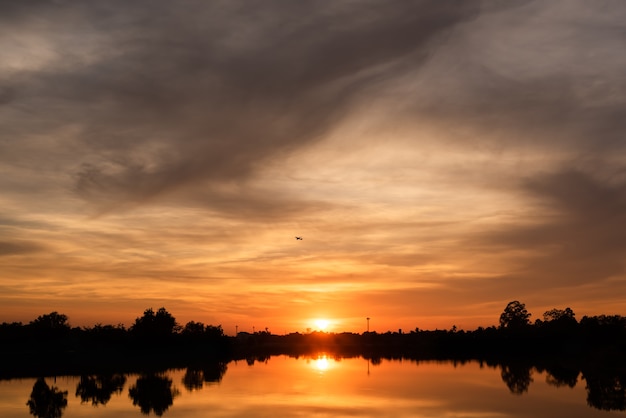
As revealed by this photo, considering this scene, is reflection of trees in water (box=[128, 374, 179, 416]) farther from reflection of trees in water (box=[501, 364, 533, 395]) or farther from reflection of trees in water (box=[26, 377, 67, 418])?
reflection of trees in water (box=[501, 364, 533, 395])

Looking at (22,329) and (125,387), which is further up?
(22,329)

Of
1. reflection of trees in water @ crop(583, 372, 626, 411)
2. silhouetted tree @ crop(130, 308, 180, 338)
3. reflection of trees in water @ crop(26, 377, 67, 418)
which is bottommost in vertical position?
reflection of trees in water @ crop(26, 377, 67, 418)

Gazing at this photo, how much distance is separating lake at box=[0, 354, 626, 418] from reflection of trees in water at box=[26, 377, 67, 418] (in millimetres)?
95

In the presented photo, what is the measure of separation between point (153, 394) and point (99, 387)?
11953mm

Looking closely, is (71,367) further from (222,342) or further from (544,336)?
(544,336)

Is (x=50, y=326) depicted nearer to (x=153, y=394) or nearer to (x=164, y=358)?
(x=164, y=358)

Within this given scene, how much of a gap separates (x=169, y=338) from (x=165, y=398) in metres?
109

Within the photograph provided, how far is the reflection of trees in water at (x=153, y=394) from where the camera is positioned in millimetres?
61544

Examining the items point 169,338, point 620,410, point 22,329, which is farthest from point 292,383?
point 22,329

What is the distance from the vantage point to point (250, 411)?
58.2 m

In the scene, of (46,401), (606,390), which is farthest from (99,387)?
(606,390)

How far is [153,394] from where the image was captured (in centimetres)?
7225

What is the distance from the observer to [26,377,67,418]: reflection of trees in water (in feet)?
189

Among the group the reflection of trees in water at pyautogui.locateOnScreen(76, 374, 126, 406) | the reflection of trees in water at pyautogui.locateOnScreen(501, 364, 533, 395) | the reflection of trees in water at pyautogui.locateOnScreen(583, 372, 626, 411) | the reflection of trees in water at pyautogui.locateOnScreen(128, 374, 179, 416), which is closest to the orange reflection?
the reflection of trees in water at pyautogui.locateOnScreen(501, 364, 533, 395)
